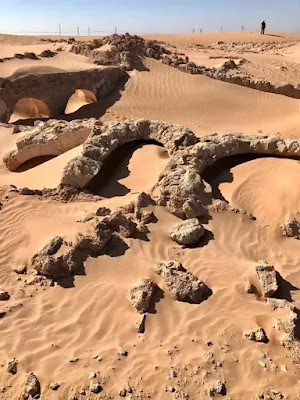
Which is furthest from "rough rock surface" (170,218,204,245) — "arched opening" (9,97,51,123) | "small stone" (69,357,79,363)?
"arched opening" (9,97,51,123)

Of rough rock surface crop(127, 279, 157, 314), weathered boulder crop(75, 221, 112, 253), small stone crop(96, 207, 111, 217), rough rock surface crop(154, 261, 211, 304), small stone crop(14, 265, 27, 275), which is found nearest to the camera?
rough rock surface crop(127, 279, 157, 314)

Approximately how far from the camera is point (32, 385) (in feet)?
14.0

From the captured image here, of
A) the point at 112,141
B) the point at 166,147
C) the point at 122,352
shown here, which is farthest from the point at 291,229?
the point at 112,141

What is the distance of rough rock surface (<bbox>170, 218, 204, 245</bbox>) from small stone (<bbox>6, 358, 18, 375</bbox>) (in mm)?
2966

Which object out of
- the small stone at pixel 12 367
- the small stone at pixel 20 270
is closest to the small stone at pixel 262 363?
the small stone at pixel 12 367

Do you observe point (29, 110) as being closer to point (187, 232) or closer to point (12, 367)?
point (187, 232)

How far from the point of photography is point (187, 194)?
7.09 m

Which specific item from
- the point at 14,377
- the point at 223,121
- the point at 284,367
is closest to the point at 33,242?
the point at 14,377

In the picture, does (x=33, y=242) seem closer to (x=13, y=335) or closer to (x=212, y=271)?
(x=13, y=335)

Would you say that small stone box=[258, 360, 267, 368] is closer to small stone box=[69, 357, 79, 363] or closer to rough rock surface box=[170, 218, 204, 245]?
small stone box=[69, 357, 79, 363]

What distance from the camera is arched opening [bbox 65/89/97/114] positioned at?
1678cm

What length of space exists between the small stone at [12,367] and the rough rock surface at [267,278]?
3164mm

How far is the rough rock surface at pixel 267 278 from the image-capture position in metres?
5.50

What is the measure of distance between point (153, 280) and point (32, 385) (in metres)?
2.06
